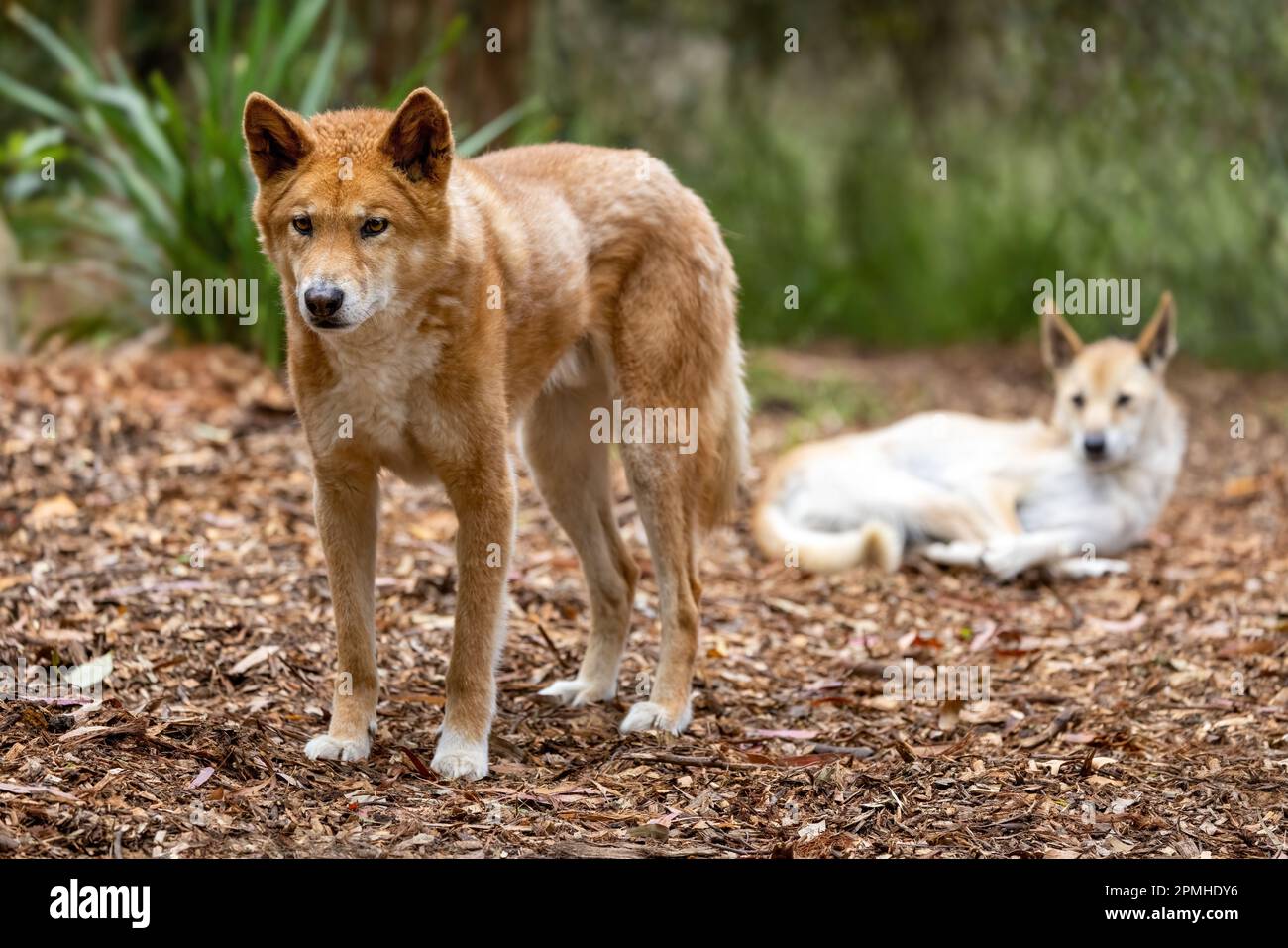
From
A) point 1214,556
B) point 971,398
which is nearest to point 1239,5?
point 971,398

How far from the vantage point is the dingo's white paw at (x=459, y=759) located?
390 cm

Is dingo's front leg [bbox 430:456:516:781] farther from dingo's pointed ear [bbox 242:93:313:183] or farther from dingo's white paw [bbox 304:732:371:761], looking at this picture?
dingo's pointed ear [bbox 242:93:313:183]

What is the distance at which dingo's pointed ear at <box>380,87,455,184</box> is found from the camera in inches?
146

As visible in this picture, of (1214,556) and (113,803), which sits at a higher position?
(1214,556)

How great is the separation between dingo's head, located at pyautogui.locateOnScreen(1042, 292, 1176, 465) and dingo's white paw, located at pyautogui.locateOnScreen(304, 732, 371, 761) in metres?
4.23

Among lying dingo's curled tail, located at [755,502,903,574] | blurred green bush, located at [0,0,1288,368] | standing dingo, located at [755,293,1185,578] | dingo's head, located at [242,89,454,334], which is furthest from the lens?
blurred green bush, located at [0,0,1288,368]

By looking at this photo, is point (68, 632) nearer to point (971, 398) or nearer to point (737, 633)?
point (737, 633)

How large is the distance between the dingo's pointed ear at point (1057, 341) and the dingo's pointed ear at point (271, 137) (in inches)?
173

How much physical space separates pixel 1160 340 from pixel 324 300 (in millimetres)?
4950

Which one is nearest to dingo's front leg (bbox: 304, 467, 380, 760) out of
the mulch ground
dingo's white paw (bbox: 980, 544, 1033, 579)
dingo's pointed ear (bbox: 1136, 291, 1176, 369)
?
the mulch ground

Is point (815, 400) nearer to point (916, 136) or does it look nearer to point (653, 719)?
point (916, 136)

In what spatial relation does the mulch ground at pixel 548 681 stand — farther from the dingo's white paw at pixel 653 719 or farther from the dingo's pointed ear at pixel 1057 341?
the dingo's pointed ear at pixel 1057 341

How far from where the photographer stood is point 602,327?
4570mm
